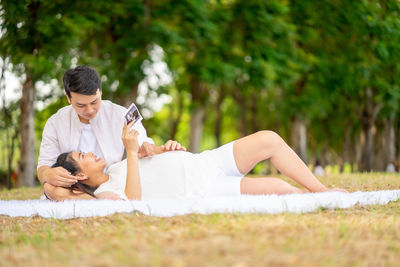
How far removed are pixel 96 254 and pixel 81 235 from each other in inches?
37.2

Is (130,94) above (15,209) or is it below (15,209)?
above

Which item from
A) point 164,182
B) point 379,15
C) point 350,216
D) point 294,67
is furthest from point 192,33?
point 350,216

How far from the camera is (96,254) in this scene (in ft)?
8.30

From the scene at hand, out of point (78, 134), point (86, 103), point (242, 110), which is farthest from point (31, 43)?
point (242, 110)

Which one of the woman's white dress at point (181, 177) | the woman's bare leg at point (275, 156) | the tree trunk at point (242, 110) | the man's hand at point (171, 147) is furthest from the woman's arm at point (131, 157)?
the tree trunk at point (242, 110)

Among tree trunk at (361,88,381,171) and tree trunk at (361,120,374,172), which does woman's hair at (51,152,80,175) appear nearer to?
tree trunk at (361,120,374,172)

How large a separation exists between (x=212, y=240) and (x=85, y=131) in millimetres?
3437

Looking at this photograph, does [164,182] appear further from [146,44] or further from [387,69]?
[387,69]

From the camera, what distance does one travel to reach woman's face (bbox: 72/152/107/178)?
493 cm

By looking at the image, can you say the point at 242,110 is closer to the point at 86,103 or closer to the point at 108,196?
the point at 86,103

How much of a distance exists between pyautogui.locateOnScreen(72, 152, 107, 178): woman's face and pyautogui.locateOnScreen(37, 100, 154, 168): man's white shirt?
62 centimetres

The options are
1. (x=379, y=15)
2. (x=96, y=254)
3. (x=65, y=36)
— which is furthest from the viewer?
(x=379, y=15)

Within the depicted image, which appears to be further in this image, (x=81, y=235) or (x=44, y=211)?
(x=44, y=211)

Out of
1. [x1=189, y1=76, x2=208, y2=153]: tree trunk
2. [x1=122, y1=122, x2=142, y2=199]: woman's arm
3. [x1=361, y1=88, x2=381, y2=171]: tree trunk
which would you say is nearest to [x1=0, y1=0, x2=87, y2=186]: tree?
[x1=122, y1=122, x2=142, y2=199]: woman's arm
